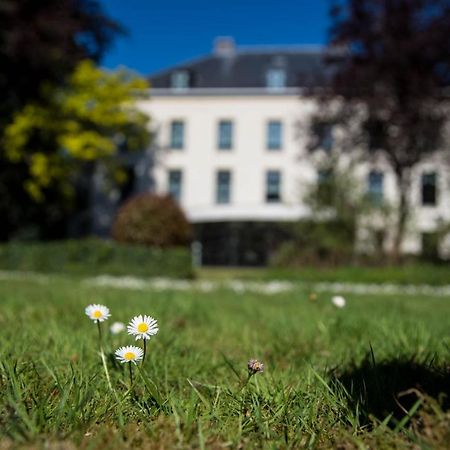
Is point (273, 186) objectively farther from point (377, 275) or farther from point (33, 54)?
point (377, 275)

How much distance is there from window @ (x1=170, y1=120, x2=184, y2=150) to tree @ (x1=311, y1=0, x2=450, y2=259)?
1415 centimetres

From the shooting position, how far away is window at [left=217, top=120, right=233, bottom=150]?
1138 inches

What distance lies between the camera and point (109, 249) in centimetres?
1397

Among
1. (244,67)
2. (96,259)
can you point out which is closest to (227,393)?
(96,259)

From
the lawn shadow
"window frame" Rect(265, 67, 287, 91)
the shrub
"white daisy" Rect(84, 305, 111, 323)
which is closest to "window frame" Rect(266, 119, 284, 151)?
"window frame" Rect(265, 67, 287, 91)

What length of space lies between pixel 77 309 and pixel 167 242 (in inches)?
447

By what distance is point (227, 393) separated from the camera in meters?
1.71

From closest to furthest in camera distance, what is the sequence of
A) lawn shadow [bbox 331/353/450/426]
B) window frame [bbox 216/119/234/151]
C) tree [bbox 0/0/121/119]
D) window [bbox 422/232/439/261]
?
lawn shadow [bbox 331/353/450/426], window [bbox 422/232/439/261], tree [bbox 0/0/121/119], window frame [bbox 216/119/234/151]

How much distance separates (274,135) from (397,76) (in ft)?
45.9

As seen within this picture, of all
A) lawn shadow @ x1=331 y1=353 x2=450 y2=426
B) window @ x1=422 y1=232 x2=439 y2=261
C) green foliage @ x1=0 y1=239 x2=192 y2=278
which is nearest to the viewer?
lawn shadow @ x1=331 y1=353 x2=450 y2=426

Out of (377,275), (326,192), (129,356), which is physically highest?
(326,192)

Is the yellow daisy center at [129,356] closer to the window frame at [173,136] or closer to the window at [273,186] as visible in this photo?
the window at [273,186]

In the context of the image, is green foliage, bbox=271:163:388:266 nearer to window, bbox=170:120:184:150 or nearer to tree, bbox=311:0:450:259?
tree, bbox=311:0:450:259

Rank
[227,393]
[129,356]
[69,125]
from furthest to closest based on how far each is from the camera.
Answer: [69,125], [227,393], [129,356]
